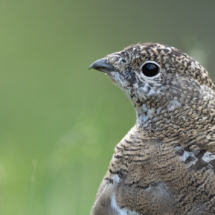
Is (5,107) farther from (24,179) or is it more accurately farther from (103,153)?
(103,153)

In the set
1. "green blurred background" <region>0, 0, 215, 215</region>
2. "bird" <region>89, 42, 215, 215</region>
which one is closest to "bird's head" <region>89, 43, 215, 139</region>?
"bird" <region>89, 42, 215, 215</region>

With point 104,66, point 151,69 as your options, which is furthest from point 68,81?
point 151,69

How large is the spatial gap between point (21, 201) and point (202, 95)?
72.5 inches

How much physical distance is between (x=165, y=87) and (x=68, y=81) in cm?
368

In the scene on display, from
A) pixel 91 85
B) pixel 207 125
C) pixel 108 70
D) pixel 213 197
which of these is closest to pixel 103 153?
pixel 108 70

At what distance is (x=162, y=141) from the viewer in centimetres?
179

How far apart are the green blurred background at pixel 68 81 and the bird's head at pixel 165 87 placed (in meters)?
0.74

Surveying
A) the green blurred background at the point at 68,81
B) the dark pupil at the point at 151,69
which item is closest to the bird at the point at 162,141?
the dark pupil at the point at 151,69

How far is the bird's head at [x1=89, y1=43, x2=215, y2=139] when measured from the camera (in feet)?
6.14

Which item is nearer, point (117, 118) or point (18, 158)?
point (18, 158)

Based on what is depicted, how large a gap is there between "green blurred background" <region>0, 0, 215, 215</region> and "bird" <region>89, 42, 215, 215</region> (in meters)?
0.77

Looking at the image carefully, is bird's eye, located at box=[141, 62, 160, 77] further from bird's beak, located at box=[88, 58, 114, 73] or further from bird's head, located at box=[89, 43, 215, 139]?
bird's beak, located at box=[88, 58, 114, 73]

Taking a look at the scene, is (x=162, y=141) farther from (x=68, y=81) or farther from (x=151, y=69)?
(x=68, y=81)

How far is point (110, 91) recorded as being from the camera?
16.4ft
